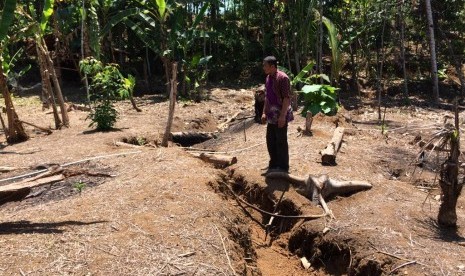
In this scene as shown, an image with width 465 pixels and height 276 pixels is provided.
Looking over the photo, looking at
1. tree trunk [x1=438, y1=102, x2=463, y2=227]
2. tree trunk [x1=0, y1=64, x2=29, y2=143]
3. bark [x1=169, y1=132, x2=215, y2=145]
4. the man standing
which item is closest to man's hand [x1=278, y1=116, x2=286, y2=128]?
the man standing

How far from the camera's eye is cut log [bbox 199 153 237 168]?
791cm

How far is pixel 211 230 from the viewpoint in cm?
489

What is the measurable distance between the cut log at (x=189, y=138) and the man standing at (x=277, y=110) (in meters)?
3.88

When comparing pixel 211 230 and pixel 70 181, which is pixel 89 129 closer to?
pixel 70 181

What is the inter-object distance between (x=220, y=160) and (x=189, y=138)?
2702mm

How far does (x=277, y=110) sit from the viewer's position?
6355 millimetres

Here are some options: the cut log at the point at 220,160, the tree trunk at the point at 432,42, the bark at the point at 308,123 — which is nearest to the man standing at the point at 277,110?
the cut log at the point at 220,160

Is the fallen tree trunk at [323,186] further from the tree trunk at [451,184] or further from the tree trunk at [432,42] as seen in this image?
the tree trunk at [432,42]

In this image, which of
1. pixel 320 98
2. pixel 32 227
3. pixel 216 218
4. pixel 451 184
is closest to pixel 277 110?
pixel 320 98

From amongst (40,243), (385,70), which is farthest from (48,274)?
(385,70)

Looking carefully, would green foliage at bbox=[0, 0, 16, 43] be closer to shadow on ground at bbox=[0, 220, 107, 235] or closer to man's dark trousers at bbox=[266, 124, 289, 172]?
shadow on ground at bbox=[0, 220, 107, 235]

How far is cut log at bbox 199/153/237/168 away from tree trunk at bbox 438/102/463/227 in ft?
11.6

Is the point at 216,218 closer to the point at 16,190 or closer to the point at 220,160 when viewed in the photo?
the point at 16,190

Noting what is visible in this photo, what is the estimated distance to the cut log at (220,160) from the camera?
7906 mm
